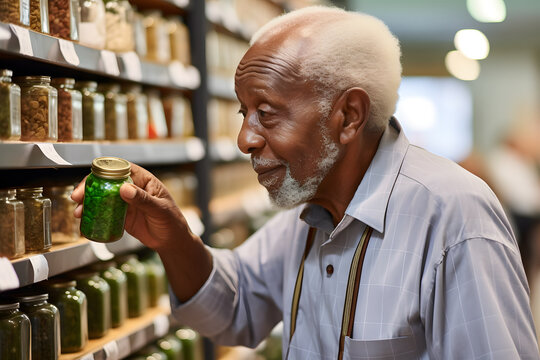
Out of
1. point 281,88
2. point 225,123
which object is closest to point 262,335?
point 281,88

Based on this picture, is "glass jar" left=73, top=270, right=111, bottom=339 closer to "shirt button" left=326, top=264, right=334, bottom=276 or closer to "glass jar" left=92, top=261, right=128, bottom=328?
"glass jar" left=92, top=261, right=128, bottom=328

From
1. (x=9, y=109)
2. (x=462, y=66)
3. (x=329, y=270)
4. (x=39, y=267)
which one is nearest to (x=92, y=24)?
(x=9, y=109)

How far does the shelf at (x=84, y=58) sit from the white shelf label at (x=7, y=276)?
48 cm

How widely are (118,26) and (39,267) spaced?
0.92 m

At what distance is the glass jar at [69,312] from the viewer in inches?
70.2

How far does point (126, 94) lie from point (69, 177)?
434 mm

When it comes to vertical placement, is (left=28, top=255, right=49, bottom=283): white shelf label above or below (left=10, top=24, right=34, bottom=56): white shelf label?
below

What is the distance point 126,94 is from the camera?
7.77 ft

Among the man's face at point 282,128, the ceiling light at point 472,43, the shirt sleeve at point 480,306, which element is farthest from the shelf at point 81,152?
the ceiling light at point 472,43

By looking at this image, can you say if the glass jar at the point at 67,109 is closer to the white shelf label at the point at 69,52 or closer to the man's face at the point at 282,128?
the white shelf label at the point at 69,52

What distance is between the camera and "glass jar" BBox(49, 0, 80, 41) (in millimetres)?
1761

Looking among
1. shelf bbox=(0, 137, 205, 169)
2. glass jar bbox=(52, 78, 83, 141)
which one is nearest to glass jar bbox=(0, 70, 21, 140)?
shelf bbox=(0, 137, 205, 169)

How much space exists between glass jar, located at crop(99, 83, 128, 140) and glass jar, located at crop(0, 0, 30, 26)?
570 millimetres

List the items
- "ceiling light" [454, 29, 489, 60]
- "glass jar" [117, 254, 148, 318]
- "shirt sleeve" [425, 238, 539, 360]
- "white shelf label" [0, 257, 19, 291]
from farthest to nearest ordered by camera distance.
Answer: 1. "ceiling light" [454, 29, 489, 60]
2. "glass jar" [117, 254, 148, 318]
3. "shirt sleeve" [425, 238, 539, 360]
4. "white shelf label" [0, 257, 19, 291]
